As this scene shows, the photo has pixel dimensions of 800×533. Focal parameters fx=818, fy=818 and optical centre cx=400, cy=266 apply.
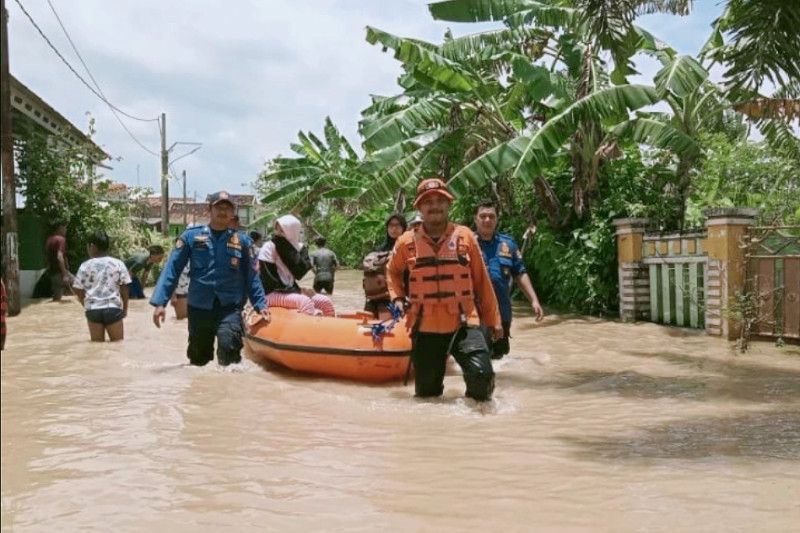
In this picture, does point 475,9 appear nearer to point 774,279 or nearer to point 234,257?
point 774,279

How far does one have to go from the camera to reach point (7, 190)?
12344 millimetres

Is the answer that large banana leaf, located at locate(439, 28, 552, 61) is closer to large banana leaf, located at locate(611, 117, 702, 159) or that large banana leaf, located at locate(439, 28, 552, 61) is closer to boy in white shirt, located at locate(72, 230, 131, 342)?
large banana leaf, located at locate(611, 117, 702, 159)

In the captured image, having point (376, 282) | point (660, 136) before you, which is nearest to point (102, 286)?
point (376, 282)

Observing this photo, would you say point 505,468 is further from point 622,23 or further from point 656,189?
point 656,189

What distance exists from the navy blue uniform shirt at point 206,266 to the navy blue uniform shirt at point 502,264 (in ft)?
6.75

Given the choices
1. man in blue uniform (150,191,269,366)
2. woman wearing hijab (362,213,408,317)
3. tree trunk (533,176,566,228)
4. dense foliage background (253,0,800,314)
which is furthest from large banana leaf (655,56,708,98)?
man in blue uniform (150,191,269,366)

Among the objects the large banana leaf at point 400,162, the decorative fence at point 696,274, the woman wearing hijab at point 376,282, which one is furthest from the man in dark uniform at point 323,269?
the woman wearing hijab at point 376,282

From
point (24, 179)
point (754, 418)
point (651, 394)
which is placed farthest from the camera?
point (24, 179)

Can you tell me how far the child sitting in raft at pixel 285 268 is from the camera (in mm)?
7590

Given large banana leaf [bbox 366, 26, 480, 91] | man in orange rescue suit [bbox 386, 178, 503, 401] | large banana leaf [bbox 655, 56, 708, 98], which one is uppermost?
large banana leaf [bbox 366, 26, 480, 91]

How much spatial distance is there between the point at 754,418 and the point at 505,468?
7.70 feet

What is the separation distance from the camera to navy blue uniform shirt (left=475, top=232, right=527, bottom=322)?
707 centimetres

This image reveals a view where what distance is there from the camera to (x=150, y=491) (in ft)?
11.8

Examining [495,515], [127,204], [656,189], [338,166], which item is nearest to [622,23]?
[656,189]
